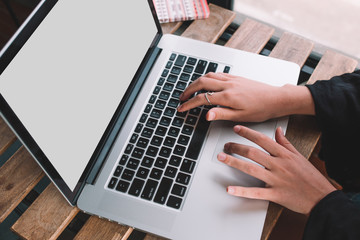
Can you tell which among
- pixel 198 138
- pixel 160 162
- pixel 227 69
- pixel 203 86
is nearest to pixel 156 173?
pixel 160 162

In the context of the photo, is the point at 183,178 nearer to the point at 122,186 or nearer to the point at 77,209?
the point at 122,186

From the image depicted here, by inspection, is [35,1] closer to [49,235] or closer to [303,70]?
[49,235]

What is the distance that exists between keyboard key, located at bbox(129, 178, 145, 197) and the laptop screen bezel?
→ 9cm

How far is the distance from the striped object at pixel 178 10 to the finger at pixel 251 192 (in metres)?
0.58

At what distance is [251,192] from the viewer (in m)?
0.64

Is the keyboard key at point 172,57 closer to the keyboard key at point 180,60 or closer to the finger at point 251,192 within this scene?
the keyboard key at point 180,60

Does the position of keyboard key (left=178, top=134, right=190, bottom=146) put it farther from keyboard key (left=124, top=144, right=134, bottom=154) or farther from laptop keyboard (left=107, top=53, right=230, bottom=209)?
Answer: keyboard key (left=124, top=144, right=134, bottom=154)

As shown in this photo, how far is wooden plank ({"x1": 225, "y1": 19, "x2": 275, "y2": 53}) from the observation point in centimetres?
93

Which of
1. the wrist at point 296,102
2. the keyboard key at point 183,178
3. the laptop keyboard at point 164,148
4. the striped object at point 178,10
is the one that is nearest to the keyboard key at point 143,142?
the laptop keyboard at point 164,148

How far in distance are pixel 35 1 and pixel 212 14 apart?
51 centimetres

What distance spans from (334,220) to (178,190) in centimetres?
30

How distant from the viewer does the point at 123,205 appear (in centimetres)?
66

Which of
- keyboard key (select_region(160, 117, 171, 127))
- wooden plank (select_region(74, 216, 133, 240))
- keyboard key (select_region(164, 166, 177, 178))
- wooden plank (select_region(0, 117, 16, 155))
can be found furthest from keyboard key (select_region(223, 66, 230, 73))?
wooden plank (select_region(0, 117, 16, 155))

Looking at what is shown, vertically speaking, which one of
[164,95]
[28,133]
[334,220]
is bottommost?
[334,220]
